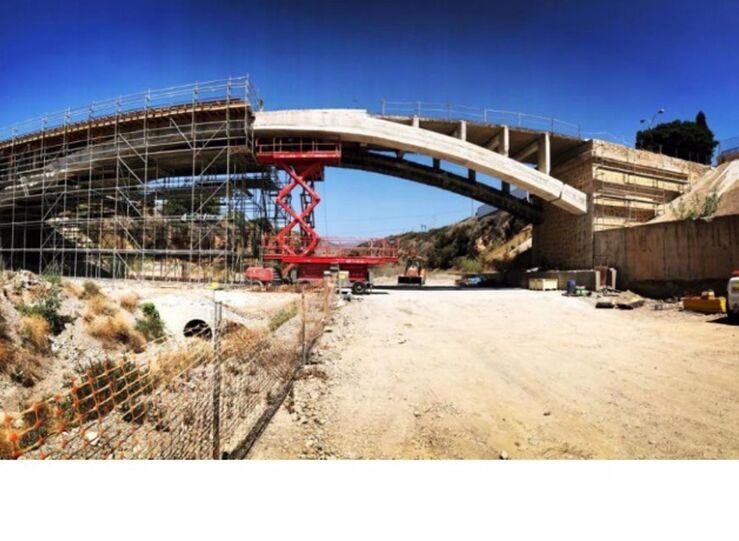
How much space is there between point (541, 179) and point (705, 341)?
12889 mm

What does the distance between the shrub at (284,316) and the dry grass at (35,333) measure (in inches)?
192

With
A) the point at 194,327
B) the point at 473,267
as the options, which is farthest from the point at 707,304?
the point at 473,267

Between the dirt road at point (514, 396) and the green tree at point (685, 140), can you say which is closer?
the dirt road at point (514, 396)

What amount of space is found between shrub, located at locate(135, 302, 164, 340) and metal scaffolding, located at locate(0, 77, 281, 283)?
4.27m

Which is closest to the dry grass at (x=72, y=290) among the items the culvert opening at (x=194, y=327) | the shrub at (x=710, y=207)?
the culvert opening at (x=194, y=327)

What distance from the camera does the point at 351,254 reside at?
16406mm

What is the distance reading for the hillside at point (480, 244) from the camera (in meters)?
32.1

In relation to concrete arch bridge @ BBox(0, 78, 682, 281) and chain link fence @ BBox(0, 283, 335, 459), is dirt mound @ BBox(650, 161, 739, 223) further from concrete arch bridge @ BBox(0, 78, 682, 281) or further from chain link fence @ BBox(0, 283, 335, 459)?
chain link fence @ BBox(0, 283, 335, 459)

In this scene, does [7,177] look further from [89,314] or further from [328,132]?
Result: [328,132]

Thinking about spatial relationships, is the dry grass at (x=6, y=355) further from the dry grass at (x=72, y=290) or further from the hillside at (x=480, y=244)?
the hillside at (x=480, y=244)

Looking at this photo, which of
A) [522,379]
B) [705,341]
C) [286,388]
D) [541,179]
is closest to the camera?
[286,388]

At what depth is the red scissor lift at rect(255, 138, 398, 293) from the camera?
16.1 meters

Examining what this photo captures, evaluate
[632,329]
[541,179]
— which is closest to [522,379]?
[632,329]

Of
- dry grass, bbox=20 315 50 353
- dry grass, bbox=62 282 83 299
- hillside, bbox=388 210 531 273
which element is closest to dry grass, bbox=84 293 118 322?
dry grass, bbox=62 282 83 299
